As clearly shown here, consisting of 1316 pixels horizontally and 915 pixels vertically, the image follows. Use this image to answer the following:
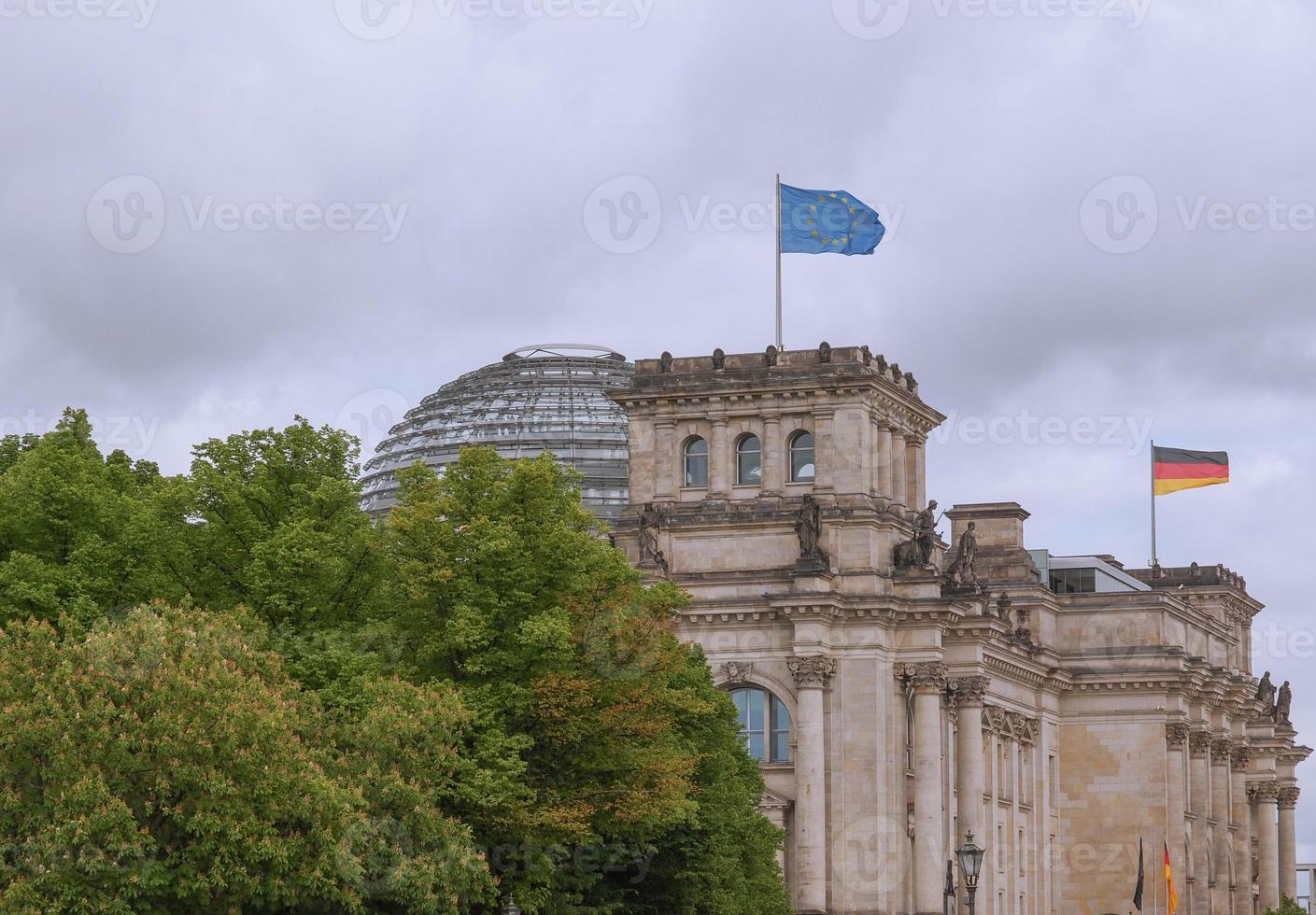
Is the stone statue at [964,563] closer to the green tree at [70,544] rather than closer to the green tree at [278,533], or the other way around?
the green tree at [278,533]

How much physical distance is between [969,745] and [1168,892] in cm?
2452

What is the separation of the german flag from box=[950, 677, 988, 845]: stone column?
40.9 metres

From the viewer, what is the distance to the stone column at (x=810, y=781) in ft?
347

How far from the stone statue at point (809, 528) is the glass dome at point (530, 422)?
60.9m

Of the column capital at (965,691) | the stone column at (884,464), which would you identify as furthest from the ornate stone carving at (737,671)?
the column capital at (965,691)

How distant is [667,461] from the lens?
112312 mm

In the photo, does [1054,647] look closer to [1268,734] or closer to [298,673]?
[1268,734]

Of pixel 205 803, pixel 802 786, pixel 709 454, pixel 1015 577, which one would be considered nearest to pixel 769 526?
pixel 709 454

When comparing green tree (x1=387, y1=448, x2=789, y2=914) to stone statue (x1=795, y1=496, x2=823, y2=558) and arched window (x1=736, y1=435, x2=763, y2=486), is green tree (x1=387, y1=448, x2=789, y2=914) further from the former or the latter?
arched window (x1=736, y1=435, x2=763, y2=486)

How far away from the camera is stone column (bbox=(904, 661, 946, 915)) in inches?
4259

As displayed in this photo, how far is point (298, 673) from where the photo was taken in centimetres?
7500

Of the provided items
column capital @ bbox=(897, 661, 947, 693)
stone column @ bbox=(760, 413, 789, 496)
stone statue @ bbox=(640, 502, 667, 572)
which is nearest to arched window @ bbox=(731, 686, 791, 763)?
column capital @ bbox=(897, 661, 947, 693)

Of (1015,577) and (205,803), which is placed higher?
(1015,577)

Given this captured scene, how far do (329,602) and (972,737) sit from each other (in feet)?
142
